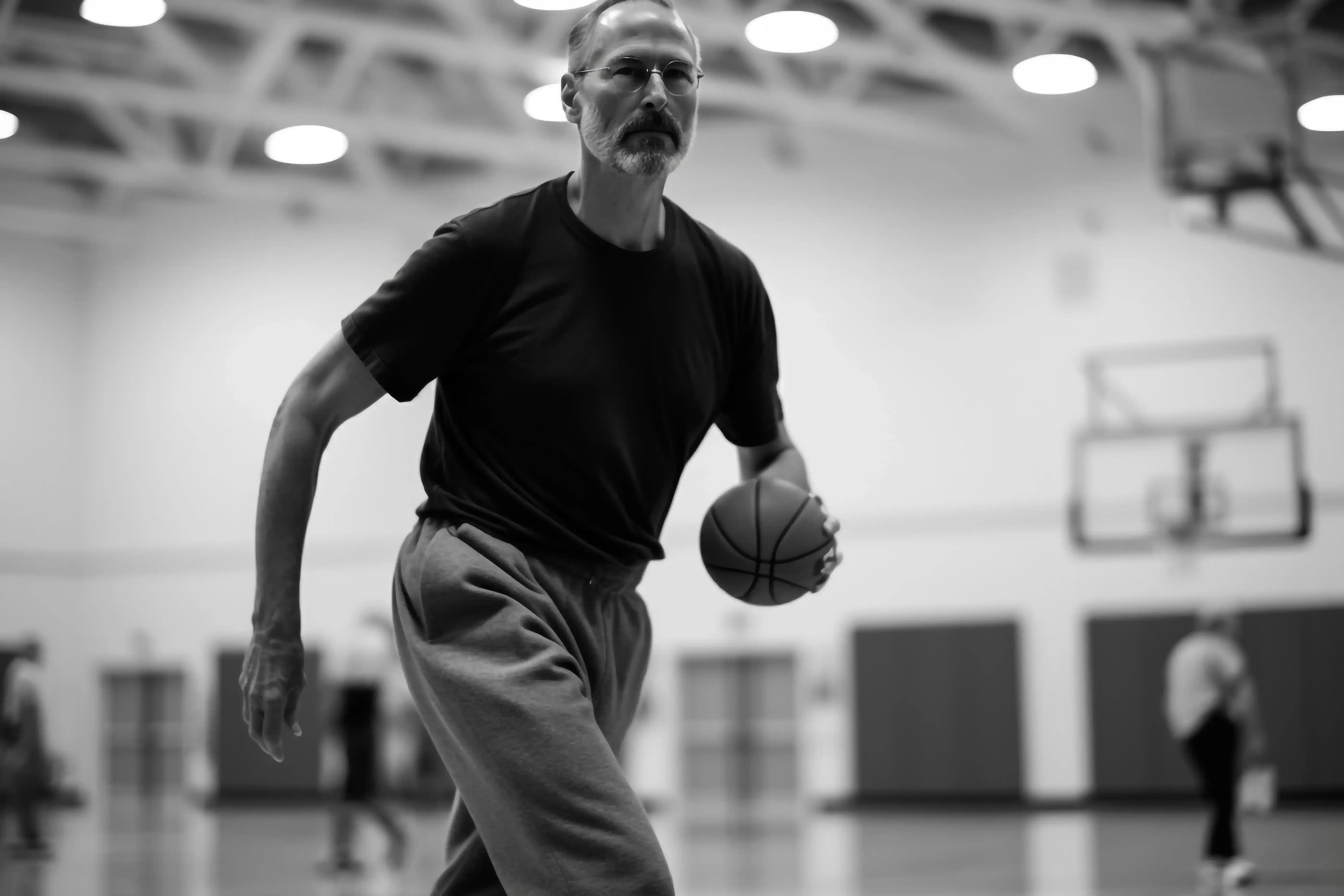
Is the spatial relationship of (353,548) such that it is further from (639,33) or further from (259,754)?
(639,33)

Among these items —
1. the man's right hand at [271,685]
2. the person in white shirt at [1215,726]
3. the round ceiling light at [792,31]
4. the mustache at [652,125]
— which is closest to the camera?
the man's right hand at [271,685]

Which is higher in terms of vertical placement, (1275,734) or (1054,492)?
(1054,492)

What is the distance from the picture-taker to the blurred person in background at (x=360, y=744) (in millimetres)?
11156

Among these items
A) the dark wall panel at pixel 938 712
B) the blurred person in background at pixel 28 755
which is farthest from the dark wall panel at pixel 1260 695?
the blurred person in background at pixel 28 755

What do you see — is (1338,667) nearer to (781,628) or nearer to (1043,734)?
(1043,734)

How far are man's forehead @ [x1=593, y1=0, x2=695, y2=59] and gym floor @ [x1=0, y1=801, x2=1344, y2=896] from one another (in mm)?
6790

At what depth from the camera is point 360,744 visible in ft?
37.3

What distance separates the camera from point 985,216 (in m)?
20.8

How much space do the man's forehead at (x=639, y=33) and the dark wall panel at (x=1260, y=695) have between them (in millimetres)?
17649

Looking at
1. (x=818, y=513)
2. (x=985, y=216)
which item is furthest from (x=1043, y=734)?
(x=818, y=513)

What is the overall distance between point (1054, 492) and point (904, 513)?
1.90 metres

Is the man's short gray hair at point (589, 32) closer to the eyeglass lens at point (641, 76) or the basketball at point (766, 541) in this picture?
the eyeglass lens at point (641, 76)

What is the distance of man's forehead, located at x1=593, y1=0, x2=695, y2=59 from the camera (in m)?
2.78

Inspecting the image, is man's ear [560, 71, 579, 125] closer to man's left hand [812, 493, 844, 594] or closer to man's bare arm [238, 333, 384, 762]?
man's bare arm [238, 333, 384, 762]
